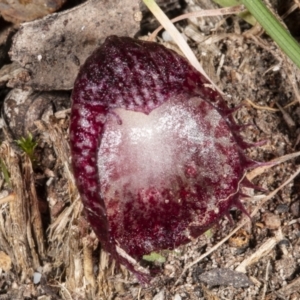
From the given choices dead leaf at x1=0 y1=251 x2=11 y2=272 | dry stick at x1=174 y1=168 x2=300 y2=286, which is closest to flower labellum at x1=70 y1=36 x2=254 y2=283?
dry stick at x1=174 y1=168 x2=300 y2=286

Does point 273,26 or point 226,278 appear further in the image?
point 226,278

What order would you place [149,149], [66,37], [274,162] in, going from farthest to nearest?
[66,37] < [274,162] < [149,149]

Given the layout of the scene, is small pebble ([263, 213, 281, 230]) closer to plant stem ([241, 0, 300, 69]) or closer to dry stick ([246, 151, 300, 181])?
dry stick ([246, 151, 300, 181])

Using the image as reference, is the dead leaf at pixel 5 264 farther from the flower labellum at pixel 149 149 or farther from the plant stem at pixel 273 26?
the plant stem at pixel 273 26

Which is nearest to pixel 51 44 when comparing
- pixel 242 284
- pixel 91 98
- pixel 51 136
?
pixel 51 136

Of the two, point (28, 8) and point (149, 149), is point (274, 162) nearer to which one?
point (149, 149)

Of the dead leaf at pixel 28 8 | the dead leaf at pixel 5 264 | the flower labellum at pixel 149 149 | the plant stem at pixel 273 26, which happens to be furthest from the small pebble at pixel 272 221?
the dead leaf at pixel 28 8

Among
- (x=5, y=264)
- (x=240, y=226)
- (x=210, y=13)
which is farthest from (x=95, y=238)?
(x=210, y=13)
